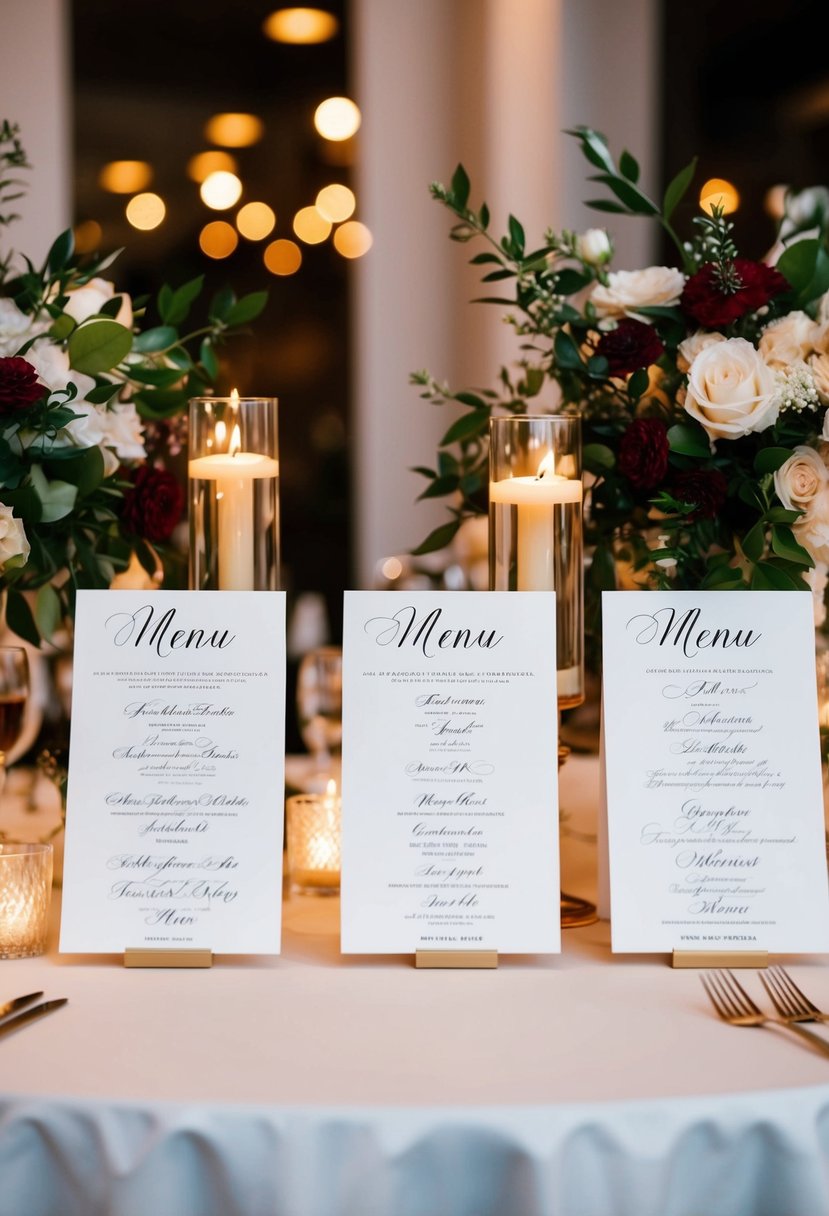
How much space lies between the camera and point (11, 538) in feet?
3.92

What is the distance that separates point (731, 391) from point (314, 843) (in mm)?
626

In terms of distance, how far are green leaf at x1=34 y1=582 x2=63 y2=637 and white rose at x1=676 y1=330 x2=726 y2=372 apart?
70 cm

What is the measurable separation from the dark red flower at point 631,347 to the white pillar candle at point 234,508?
364mm

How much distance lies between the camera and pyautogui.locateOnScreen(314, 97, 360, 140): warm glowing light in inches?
181

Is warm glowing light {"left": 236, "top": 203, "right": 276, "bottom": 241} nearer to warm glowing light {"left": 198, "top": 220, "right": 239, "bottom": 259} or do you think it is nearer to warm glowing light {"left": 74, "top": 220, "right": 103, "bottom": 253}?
warm glowing light {"left": 198, "top": 220, "right": 239, "bottom": 259}

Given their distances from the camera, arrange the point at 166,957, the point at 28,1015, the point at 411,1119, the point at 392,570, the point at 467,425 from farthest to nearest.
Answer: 1. the point at 392,570
2. the point at 467,425
3. the point at 166,957
4. the point at 28,1015
5. the point at 411,1119

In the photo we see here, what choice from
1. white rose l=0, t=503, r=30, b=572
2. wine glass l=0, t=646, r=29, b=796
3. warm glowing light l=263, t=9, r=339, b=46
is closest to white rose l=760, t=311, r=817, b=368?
white rose l=0, t=503, r=30, b=572

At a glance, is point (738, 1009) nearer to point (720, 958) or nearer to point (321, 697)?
point (720, 958)

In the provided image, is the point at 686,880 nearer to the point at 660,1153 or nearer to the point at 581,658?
the point at 581,658

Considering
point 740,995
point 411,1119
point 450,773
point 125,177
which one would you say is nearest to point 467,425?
point 450,773

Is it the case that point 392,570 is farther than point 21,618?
Yes

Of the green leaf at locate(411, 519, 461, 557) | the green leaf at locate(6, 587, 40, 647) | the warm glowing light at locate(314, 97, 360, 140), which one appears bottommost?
the green leaf at locate(6, 587, 40, 647)

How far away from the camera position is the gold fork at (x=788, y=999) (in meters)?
1.01

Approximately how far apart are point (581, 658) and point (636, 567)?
0.42 feet
